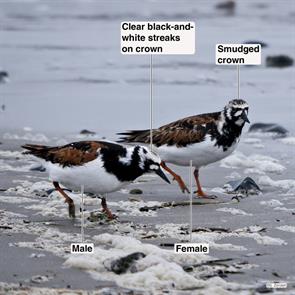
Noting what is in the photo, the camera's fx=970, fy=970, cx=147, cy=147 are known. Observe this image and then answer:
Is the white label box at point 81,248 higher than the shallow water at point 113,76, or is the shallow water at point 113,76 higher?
the shallow water at point 113,76

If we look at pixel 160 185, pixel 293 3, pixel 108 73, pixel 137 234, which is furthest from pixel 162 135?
pixel 293 3

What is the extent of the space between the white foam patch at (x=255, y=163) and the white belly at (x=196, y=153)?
3.19ft

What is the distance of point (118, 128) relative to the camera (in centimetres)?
1026

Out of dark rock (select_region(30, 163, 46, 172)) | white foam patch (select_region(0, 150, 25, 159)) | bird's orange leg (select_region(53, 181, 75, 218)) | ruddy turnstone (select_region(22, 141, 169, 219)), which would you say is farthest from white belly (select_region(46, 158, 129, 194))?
white foam patch (select_region(0, 150, 25, 159))

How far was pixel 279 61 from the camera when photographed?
49.5 feet

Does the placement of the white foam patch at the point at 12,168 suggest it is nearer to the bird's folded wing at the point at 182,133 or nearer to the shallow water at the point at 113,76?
the bird's folded wing at the point at 182,133

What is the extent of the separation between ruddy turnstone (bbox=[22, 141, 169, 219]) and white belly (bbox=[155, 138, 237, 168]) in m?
0.98

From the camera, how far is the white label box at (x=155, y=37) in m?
7.57

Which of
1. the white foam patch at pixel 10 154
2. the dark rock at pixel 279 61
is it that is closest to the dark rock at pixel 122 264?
the white foam patch at pixel 10 154

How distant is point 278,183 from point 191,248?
94.9 inches

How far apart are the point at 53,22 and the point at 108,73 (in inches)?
292

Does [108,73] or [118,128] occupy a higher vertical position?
[108,73]

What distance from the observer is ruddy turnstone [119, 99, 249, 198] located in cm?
747

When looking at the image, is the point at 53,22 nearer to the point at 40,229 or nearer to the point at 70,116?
the point at 70,116
